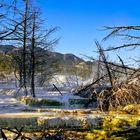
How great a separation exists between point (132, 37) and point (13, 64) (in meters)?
26.9

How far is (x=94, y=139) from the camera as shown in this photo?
1259 cm

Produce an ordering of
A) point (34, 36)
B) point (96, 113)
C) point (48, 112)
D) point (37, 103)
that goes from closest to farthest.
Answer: point (96, 113) → point (48, 112) → point (37, 103) → point (34, 36)

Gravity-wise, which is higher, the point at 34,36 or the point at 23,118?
the point at 34,36

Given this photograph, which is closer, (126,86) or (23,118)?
(126,86)

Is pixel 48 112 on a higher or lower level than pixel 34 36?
lower

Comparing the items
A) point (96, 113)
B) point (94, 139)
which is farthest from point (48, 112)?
point (94, 139)

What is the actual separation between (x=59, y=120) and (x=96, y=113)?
2.56 meters

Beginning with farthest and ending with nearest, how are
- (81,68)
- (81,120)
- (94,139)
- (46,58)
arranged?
(81,68)
(46,58)
(81,120)
(94,139)

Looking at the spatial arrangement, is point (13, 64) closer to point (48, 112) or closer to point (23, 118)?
point (48, 112)

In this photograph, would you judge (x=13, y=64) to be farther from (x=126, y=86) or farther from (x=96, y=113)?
(x=126, y=86)

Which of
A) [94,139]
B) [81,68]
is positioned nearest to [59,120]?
[94,139]

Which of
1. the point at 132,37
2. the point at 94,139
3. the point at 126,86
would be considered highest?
the point at 132,37

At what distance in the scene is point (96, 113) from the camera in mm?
19641

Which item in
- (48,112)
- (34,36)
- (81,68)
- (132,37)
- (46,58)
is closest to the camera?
(132,37)
